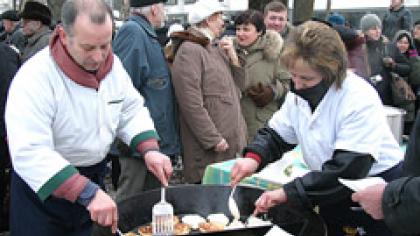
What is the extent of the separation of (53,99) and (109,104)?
0.83ft

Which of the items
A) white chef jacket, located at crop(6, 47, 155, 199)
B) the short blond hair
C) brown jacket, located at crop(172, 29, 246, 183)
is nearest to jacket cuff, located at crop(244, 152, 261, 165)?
the short blond hair

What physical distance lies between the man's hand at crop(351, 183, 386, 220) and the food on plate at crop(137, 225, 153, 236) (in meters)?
0.86

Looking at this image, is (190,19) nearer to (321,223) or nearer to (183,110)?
(183,110)

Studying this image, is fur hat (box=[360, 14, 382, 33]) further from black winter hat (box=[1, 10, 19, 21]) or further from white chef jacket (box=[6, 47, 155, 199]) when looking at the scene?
black winter hat (box=[1, 10, 19, 21])

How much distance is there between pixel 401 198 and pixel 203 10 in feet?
8.38

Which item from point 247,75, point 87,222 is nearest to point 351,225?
point 87,222

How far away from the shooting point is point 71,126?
1.96 meters

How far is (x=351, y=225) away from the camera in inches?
86.9

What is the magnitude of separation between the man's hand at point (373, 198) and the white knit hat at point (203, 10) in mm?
2399

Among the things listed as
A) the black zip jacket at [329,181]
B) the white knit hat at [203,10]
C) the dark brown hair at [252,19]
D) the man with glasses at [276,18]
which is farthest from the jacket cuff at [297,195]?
the man with glasses at [276,18]

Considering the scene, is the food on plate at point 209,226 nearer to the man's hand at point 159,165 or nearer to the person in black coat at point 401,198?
the man's hand at point 159,165

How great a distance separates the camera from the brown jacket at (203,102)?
3.48m

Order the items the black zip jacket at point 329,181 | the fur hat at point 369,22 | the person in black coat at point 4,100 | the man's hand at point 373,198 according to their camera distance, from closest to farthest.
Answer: the man's hand at point 373,198 → the black zip jacket at point 329,181 → the person in black coat at point 4,100 → the fur hat at point 369,22

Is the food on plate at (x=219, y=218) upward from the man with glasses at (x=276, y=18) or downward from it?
downward
